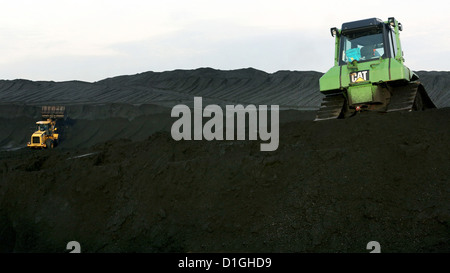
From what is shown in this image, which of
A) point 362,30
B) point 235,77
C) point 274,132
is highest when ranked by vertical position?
point 235,77

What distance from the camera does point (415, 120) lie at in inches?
268

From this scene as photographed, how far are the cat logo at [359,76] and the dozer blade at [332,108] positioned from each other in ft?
2.10

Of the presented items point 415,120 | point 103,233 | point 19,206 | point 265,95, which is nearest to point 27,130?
point 265,95

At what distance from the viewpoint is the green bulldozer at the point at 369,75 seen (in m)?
7.99

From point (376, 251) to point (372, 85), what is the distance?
3976 millimetres

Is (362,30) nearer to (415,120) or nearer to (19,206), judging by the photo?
A: (415,120)

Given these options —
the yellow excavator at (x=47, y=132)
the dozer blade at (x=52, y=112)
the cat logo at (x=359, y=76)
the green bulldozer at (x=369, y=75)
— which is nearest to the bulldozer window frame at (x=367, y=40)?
the green bulldozer at (x=369, y=75)

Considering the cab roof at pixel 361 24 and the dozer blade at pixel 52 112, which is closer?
the cab roof at pixel 361 24

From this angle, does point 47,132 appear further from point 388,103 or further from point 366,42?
point 388,103

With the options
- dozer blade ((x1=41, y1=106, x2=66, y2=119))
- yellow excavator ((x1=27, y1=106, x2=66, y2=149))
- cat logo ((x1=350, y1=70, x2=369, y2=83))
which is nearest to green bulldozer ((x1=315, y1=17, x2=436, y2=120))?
cat logo ((x1=350, y1=70, x2=369, y2=83))

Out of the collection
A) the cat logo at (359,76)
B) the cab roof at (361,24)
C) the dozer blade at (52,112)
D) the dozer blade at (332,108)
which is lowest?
the dozer blade at (332,108)

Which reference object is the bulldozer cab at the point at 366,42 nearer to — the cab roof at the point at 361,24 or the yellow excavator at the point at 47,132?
the cab roof at the point at 361,24

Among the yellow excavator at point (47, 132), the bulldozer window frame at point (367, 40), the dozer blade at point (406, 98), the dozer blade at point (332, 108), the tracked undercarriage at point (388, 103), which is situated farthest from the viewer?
the yellow excavator at point (47, 132)

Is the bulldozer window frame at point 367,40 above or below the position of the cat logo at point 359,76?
above
